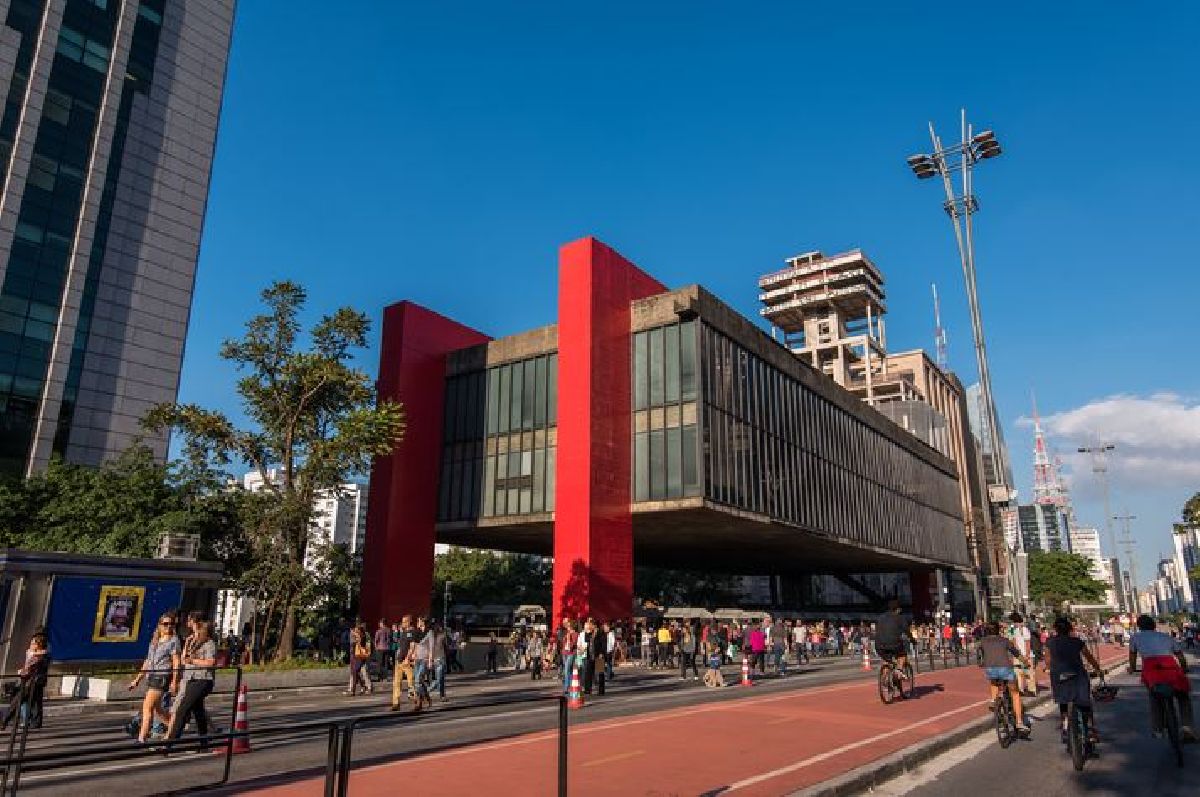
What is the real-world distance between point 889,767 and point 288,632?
21095 mm

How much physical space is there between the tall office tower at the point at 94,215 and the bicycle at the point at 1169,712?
6133 centimetres

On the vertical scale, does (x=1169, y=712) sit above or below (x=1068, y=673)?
below

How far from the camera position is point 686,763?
8398 mm

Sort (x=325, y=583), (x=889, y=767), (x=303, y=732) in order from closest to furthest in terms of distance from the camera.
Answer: (x=889, y=767) → (x=303, y=732) → (x=325, y=583)

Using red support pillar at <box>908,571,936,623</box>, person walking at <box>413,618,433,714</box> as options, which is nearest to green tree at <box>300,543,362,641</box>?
person walking at <box>413,618,433,714</box>

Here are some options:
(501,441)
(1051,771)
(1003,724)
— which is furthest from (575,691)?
(501,441)

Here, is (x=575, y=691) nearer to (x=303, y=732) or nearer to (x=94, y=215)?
(x=303, y=732)

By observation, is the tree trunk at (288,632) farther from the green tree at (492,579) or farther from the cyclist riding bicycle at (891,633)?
the green tree at (492,579)

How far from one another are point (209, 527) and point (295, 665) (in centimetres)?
986

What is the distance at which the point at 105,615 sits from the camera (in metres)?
19.2

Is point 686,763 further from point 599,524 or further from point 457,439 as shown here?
point 457,439

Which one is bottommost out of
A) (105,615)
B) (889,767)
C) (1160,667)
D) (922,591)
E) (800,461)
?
(889,767)

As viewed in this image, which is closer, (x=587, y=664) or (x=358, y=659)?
(x=587, y=664)

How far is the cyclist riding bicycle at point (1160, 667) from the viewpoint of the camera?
29.5 feet
